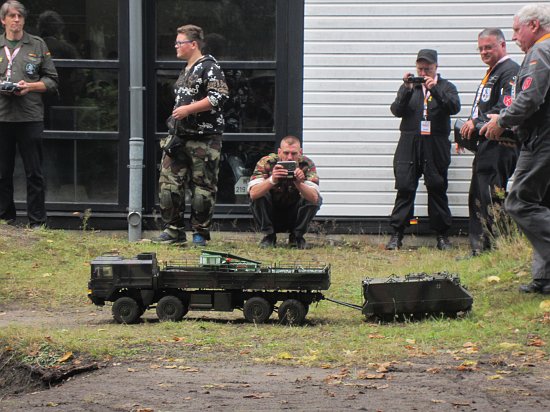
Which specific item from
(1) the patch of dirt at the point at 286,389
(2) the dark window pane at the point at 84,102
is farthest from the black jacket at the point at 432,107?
(1) the patch of dirt at the point at 286,389

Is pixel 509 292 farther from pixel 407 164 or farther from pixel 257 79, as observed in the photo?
pixel 257 79

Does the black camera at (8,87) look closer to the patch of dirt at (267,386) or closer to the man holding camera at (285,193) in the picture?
the man holding camera at (285,193)

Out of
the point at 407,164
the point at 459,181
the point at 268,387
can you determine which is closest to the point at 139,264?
the point at 268,387

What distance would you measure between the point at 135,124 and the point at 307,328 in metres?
5.89

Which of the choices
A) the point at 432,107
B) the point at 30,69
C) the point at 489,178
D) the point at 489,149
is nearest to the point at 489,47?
the point at 489,149

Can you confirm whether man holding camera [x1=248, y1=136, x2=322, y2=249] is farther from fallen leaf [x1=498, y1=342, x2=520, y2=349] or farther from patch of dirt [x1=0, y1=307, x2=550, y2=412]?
patch of dirt [x1=0, y1=307, x2=550, y2=412]

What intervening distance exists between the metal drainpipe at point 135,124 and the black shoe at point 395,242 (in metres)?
3.09

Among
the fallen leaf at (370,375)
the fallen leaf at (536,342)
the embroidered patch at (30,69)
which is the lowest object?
the fallen leaf at (536,342)

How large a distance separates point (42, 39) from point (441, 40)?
5.05 meters

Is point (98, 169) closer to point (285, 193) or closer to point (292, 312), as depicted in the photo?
A: point (285, 193)

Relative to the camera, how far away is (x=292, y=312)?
28.4 ft

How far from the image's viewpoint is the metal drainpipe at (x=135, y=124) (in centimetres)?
1365

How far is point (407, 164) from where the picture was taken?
13750mm

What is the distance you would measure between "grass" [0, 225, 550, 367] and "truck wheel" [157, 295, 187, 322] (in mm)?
83
